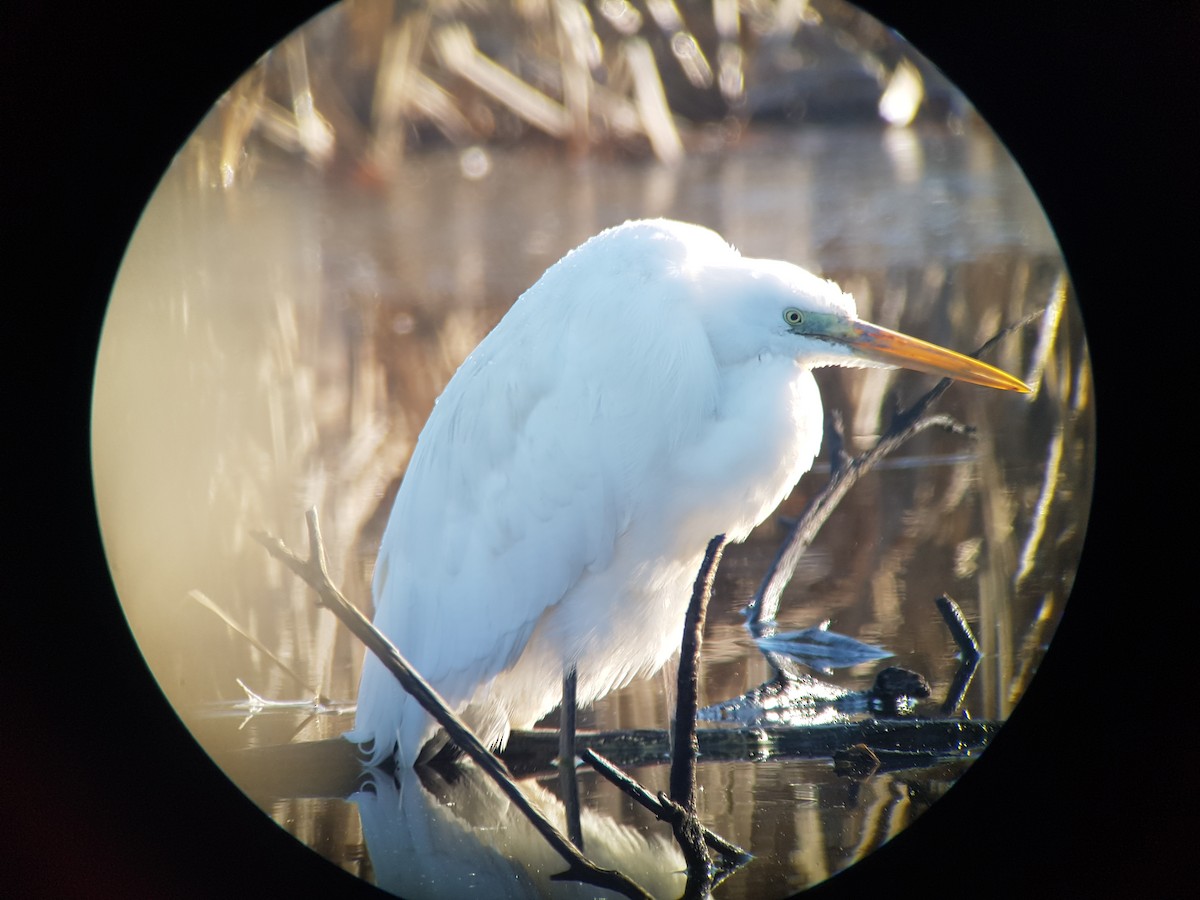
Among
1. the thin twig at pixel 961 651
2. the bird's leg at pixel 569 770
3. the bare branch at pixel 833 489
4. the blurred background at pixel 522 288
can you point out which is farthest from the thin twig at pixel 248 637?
the thin twig at pixel 961 651

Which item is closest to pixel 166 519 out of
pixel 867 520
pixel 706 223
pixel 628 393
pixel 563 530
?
pixel 563 530

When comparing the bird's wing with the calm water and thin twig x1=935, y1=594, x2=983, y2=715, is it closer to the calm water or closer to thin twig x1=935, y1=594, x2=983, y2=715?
the calm water

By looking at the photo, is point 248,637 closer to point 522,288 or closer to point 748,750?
point 748,750

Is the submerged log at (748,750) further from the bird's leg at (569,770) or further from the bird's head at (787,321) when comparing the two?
the bird's head at (787,321)

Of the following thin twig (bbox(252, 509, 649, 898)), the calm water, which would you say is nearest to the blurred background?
the calm water

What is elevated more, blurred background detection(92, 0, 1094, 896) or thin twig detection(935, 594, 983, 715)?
blurred background detection(92, 0, 1094, 896)

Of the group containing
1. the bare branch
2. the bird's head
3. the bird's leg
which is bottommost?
the bird's leg

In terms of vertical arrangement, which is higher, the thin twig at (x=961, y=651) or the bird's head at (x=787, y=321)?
the bird's head at (x=787, y=321)
